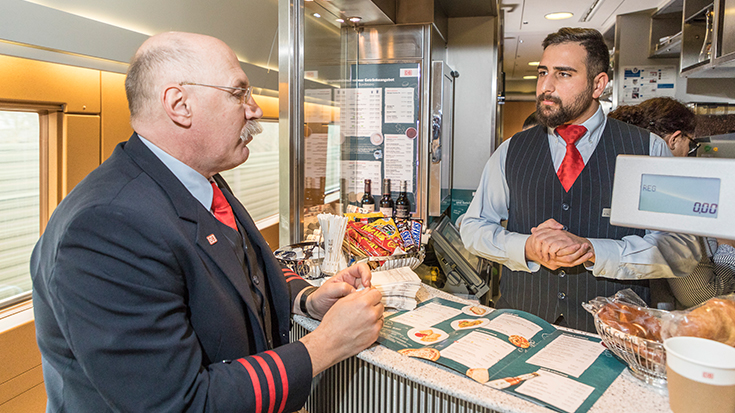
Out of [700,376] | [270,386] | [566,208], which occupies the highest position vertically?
[566,208]

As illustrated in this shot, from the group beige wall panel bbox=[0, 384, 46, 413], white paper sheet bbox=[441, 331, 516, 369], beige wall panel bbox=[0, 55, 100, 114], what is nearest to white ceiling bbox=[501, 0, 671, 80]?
beige wall panel bbox=[0, 55, 100, 114]

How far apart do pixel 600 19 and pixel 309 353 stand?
215 inches

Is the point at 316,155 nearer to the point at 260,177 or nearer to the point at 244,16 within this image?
the point at 244,16

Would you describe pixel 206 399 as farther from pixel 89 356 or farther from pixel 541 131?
pixel 541 131

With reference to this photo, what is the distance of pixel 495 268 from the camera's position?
12.9ft

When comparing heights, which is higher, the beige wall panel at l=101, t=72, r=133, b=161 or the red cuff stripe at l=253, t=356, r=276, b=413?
the beige wall panel at l=101, t=72, r=133, b=161

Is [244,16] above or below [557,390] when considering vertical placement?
above

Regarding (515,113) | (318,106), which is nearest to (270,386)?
(318,106)

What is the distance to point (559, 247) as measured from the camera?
179cm

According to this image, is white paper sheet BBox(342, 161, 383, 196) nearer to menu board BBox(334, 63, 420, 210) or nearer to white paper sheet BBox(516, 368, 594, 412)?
menu board BBox(334, 63, 420, 210)

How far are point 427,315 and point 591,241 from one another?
2.48 ft

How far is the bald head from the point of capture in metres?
1.24

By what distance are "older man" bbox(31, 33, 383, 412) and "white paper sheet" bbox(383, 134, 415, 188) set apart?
6.69 feet

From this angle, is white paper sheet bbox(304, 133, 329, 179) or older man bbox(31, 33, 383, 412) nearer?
older man bbox(31, 33, 383, 412)
